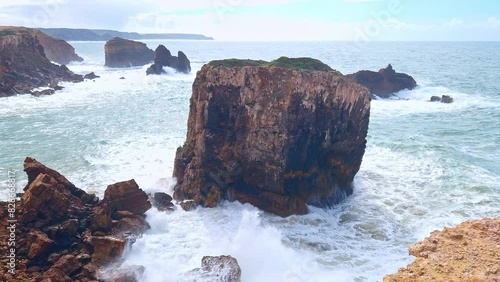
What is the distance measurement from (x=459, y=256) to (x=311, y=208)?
47.1 feet

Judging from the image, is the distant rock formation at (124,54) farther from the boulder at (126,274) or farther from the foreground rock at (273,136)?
the boulder at (126,274)

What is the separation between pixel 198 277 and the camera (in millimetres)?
15219

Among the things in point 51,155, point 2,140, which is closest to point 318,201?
point 51,155

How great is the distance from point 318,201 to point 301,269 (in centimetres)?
676

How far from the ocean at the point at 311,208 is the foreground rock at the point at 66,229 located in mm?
1074

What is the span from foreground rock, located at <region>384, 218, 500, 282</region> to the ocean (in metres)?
7.67

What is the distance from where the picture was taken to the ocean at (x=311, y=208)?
17.3 metres

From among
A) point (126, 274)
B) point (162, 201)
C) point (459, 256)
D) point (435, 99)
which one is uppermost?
point (459, 256)

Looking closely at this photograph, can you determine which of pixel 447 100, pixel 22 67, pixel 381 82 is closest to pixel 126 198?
pixel 447 100

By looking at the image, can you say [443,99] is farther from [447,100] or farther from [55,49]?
[55,49]

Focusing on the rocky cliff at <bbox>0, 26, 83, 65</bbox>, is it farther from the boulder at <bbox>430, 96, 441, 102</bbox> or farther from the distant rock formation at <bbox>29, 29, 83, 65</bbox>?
the boulder at <bbox>430, 96, 441, 102</bbox>

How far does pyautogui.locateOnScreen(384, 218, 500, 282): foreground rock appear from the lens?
296 inches

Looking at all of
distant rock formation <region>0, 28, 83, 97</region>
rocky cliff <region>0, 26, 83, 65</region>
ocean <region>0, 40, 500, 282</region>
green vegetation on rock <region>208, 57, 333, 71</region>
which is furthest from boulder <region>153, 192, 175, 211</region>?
rocky cliff <region>0, 26, 83, 65</region>

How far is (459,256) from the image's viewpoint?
8031mm
